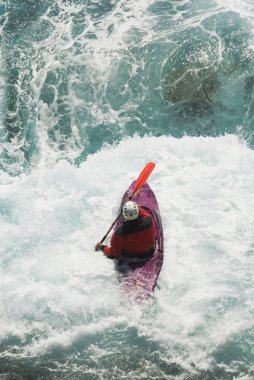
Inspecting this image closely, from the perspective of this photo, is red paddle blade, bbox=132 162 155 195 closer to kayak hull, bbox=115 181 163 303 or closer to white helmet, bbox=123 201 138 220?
kayak hull, bbox=115 181 163 303

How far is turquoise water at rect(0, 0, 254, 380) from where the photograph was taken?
682cm

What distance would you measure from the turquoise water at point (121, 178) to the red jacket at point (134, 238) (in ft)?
2.00

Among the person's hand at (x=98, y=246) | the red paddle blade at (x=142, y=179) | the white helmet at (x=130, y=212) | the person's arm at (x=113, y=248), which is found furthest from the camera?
the red paddle blade at (x=142, y=179)

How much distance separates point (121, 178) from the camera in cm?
995

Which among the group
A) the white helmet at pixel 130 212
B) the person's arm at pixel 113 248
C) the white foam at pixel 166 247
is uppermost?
the white helmet at pixel 130 212

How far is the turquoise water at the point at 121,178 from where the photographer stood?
682 centimetres

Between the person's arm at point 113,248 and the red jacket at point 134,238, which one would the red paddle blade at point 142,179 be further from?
the person's arm at point 113,248

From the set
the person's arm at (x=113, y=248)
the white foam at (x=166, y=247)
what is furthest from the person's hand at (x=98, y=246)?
the white foam at (x=166, y=247)

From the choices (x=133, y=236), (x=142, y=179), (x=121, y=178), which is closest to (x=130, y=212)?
(x=133, y=236)

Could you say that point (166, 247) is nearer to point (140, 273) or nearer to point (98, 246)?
point (140, 273)

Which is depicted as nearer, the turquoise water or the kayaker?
the turquoise water

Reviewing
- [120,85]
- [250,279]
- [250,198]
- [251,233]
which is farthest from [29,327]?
[120,85]

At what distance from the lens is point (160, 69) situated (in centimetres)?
1152

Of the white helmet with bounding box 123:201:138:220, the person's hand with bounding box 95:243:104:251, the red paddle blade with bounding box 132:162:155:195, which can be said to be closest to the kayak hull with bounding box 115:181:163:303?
the person's hand with bounding box 95:243:104:251
